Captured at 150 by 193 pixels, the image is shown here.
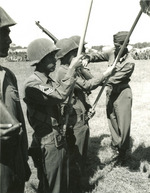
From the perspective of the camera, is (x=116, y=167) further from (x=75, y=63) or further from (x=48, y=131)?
(x=75, y=63)

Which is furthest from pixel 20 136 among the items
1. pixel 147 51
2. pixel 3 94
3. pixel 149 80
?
pixel 147 51

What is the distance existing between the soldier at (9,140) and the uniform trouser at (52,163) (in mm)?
623

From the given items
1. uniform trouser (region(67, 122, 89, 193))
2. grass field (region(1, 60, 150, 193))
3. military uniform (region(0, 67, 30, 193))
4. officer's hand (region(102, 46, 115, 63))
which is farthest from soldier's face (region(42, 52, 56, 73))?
officer's hand (region(102, 46, 115, 63))

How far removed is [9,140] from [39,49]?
1600 millimetres

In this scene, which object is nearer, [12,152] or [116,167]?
[12,152]

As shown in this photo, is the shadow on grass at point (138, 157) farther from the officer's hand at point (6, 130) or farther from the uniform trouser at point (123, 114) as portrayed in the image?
the officer's hand at point (6, 130)

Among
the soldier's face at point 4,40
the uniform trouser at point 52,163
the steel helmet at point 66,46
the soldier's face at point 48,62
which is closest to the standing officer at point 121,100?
the steel helmet at point 66,46

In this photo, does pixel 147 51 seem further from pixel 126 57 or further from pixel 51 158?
pixel 51 158

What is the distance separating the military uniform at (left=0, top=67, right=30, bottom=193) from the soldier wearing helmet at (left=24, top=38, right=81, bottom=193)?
542 millimetres

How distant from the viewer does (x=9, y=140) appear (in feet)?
10.6

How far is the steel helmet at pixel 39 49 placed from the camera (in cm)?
436

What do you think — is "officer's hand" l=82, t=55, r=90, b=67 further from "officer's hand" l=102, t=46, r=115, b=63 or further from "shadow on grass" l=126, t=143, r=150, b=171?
"shadow on grass" l=126, t=143, r=150, b=171

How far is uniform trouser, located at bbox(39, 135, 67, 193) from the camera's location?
14.2 feet

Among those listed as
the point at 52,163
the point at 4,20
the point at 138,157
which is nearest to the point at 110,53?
the point at 138,157
